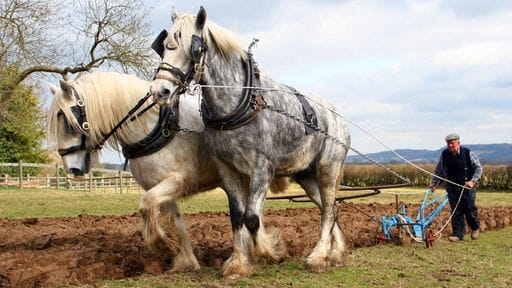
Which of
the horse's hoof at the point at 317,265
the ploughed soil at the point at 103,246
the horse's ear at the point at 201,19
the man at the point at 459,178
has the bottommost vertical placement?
the horse's hoof at the point at 317,265

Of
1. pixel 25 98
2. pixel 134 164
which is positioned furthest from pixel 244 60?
pixel 25 98

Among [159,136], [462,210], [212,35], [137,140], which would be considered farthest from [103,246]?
[462,210]

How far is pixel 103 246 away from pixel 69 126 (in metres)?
1.84

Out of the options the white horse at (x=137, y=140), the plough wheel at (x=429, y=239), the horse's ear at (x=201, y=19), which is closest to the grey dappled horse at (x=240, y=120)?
the horse's ear at (x=201, y=19)

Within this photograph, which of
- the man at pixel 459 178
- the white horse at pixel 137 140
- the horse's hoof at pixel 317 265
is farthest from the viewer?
the man at pixel 459 178

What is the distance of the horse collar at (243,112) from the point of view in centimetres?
561

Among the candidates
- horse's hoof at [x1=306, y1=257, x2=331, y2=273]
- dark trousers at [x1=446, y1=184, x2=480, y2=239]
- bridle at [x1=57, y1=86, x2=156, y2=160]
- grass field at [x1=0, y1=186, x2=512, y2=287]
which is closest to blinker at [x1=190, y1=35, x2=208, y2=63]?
bridle at [x1=57, y1=86, x2=156, y2=160]

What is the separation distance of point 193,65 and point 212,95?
0.37 meters

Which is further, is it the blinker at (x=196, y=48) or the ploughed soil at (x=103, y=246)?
Result: the ploughed soil at (x=103, y=246)

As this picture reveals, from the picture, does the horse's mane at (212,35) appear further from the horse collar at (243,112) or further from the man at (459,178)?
the man at (459,178)

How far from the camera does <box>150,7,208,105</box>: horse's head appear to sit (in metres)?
5.22

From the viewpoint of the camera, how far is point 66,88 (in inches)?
232

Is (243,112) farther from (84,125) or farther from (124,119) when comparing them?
(84,125)

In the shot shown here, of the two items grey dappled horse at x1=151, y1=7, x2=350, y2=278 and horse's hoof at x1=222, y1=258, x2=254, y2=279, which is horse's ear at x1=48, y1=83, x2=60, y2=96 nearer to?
grey dappled horse at x1=151, y1=7, x2=350, y2=278
